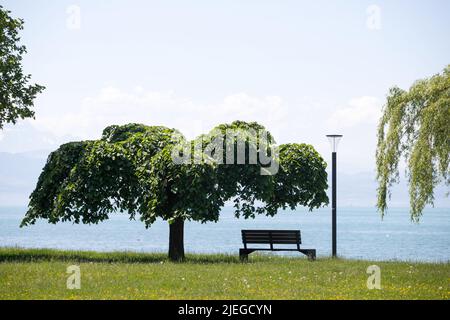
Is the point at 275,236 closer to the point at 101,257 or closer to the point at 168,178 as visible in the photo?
the point at 168,178

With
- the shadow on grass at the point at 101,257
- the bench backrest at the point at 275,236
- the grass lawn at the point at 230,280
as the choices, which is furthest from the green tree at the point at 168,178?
the grass lawn at the point at 230,280

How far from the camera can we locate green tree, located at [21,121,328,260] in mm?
22719

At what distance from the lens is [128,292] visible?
1476cm

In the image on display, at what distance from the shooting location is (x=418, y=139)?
24062mm

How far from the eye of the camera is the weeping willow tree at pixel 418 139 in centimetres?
2364

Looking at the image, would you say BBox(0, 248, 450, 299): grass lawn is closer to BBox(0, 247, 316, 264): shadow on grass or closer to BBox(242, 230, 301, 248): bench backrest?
BBox(0, 247, 316, 264): shadow on grass

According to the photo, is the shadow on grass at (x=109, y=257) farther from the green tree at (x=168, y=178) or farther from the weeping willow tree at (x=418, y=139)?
the weeping willow tree at (x=418, y=139)

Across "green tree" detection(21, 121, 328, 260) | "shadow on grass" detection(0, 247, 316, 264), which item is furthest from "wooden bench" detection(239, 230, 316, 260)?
"green tree" detection(21, 121, 328, 260)

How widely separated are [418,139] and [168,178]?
9.31m

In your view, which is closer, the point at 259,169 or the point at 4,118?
the point at 259,169

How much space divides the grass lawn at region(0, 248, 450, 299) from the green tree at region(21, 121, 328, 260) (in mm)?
2046
